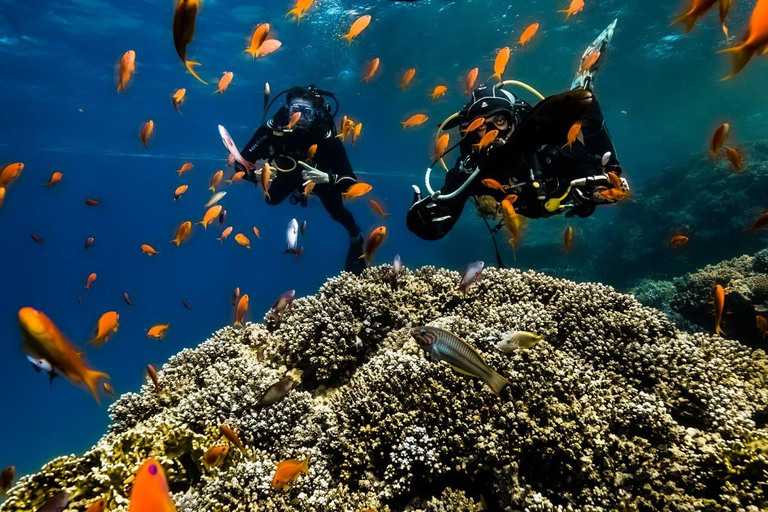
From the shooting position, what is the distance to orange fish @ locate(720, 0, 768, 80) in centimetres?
197

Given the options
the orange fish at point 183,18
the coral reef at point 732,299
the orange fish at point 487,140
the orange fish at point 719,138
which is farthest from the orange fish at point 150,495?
the coral reef at point 732,299

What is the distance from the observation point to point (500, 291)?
4527 mm

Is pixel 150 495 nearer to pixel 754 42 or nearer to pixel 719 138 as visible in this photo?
pixel 754 42

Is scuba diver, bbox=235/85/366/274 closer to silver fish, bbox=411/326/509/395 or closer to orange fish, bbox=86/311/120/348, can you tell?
orange fish, bbox=86/311/120/348

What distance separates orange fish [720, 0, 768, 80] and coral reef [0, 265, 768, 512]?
2378 mm

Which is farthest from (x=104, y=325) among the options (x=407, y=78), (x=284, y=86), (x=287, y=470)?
(x=284, y=86)

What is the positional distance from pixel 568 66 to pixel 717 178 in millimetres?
14860

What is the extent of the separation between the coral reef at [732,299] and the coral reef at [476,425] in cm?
342

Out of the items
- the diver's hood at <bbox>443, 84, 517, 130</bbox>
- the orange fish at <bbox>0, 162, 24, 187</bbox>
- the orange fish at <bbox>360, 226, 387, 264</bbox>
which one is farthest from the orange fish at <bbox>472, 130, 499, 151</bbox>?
the orange fish at <bbox>0, 162, 24, 187</bbox>

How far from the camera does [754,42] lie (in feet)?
6.50

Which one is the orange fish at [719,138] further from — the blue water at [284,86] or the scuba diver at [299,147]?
the scuba diver at [299,147]

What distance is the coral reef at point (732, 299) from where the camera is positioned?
648 cm

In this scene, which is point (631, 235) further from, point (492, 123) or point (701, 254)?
point (492, 123)

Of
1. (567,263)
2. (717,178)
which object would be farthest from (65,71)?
(717,178)
